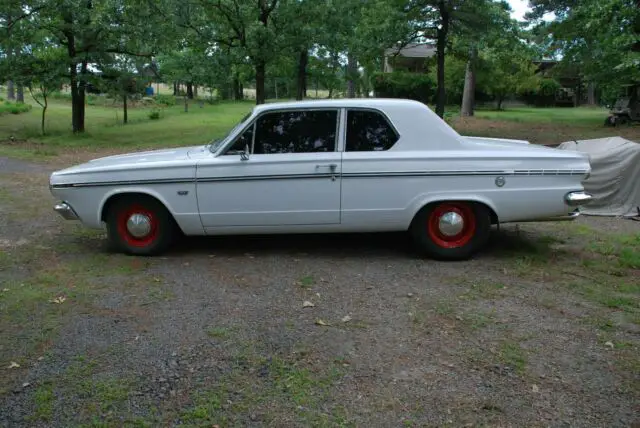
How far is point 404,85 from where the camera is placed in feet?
129

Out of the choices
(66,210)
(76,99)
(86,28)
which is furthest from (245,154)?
(76,99)

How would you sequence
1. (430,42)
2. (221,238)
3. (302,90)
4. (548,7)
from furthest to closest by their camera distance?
(548,7), (302,90), (430,42), (221,238)

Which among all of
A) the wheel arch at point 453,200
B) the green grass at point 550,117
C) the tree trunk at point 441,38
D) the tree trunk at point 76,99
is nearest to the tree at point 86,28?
the tree trunk at point 76,99

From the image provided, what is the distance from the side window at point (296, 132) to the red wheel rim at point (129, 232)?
1301 millimetres

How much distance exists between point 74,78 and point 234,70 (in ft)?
18.4

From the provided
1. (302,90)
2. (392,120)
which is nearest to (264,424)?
(392,120)

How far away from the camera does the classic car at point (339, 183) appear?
227 inches

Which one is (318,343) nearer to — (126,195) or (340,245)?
(340,245)

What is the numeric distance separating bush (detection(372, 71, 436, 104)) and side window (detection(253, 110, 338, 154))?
33.7 meters

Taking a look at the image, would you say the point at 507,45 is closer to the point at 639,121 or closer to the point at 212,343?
the point at 639,121

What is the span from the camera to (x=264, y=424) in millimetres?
3037

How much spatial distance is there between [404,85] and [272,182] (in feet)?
115

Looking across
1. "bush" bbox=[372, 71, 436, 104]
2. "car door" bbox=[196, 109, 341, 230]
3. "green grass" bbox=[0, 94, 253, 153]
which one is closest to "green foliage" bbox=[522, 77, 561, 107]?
"bush" bbox=[372, 71, 436, 104]

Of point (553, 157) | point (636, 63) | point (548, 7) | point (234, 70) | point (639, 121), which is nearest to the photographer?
point (553, 157)
